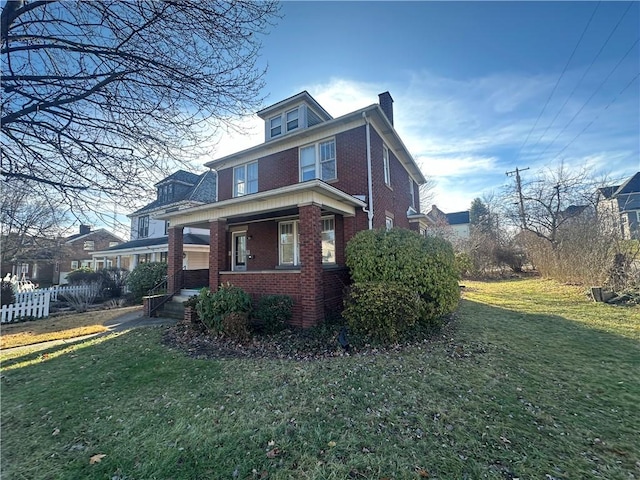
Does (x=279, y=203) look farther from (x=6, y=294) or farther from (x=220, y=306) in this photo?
(x=6, y=294)

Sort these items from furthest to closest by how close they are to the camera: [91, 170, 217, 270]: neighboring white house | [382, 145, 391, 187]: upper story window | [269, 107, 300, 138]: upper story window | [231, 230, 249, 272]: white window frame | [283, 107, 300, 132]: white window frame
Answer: [91, 170, 217, 270]: neighboring white house, [231, 230, 249, 272]: white window frame, [269, 107, 300, 138]: upper story window, [283, 107, 300, 132]: white window frame, [382, 145, 391, 187]: upper story window

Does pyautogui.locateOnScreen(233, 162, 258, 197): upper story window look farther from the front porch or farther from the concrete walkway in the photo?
the concrete walkway

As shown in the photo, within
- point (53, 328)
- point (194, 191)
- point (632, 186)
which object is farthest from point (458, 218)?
point (53, 328)

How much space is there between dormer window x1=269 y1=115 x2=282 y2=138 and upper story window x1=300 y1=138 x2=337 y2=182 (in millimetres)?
2457

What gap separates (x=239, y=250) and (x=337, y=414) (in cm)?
1109

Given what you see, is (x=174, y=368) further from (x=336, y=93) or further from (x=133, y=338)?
(x=336, y=93)

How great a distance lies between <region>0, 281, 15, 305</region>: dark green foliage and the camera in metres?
12.0

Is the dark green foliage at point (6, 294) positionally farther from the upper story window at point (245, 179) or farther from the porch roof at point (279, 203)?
the upper story window at point (245, 179)

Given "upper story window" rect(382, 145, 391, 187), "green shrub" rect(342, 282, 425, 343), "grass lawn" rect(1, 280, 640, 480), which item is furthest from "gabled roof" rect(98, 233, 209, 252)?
"green shrub" rect(342, 282, 425, 343)

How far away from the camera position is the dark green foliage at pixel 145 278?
601 inches

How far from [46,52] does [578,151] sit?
26.9 meters

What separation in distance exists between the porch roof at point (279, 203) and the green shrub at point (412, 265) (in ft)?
5.28

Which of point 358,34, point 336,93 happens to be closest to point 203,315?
point 336,93

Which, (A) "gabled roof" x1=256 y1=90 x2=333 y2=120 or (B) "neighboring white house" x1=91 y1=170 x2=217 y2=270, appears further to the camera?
(B) "neighboring white house" x1=91 y1=170 x2=217 y2=270
